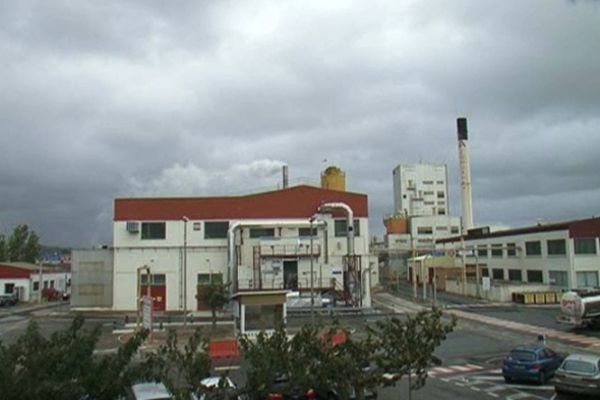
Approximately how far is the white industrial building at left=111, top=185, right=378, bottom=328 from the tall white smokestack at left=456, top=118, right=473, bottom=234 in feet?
141

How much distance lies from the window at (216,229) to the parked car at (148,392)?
1839 inches

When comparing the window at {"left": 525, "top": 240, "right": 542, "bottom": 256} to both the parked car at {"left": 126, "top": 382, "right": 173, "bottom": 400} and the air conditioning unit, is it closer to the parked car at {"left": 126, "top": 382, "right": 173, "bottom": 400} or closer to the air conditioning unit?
the air conditioning unit

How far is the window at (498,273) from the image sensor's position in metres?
79.4

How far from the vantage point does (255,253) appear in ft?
201

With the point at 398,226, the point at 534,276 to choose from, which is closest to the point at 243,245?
the point at 534,276

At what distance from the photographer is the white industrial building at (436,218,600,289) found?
204 ft

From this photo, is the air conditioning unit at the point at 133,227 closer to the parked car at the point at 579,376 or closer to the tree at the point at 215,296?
the tree at the point at 215,296

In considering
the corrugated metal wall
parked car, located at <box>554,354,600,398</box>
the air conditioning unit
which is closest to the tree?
the air conditioning unit

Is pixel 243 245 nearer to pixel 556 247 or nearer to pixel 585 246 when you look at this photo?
pixel 556 247

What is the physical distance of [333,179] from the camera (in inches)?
3521

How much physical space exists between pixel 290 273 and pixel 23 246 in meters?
68.0

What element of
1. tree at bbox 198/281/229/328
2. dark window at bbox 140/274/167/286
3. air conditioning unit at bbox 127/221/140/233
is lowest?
tree at bbox 198/281/229/328

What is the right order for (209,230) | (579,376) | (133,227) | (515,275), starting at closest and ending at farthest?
(579,376) → (133,227) → (209,230) → (515,275)

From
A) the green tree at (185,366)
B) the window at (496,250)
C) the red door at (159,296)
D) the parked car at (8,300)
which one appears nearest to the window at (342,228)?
the red door at (159,296)
